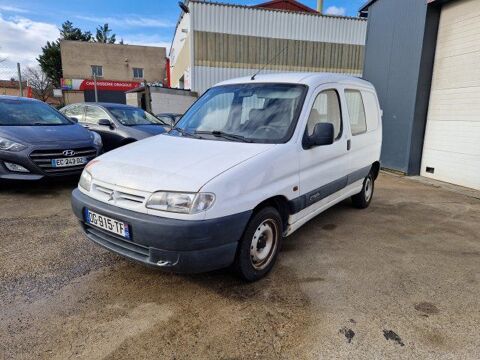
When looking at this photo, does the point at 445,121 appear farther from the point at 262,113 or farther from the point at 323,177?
the point at 262,113

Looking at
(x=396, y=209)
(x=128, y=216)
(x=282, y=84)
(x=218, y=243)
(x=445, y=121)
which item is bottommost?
(x=396, y=209)

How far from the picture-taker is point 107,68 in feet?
141

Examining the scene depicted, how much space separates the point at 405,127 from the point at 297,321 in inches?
285

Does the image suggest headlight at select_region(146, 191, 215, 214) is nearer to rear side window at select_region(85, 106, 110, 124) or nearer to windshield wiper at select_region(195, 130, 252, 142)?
windshield wiper at select_region(195, 130, 252, 142)

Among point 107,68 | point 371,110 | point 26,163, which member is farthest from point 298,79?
point 107,68

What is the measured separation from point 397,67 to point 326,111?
239 inches

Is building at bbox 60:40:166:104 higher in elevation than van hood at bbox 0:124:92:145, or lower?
higher

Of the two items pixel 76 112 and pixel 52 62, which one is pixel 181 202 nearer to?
pixel 76 112

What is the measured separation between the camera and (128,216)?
256cm

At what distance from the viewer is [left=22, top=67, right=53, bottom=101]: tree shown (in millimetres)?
44969

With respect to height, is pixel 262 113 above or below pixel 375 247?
above

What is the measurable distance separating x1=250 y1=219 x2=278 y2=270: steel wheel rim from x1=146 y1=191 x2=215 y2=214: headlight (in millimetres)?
658

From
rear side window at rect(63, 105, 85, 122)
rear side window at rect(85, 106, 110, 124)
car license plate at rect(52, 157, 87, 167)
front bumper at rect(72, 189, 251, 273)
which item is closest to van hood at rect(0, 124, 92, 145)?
car license plate at rect(52, 157, 87, 167)

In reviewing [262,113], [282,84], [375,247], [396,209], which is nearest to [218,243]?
[262,113]
